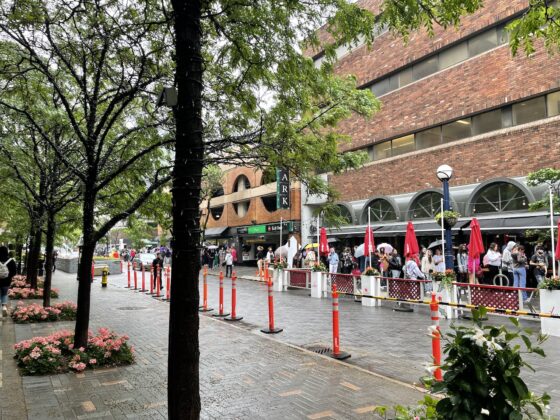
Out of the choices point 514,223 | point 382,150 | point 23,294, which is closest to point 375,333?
point 514,223

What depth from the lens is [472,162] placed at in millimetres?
20422

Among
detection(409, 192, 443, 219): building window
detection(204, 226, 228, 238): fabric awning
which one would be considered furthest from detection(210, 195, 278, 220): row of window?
detection(409, 192, 443, 219): building window

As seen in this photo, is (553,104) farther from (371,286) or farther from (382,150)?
(371,286)

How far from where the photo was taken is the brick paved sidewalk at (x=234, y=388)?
195 inches

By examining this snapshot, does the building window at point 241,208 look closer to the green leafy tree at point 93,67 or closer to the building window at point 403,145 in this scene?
the building window at point 403,145

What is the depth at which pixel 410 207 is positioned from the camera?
23281 mm

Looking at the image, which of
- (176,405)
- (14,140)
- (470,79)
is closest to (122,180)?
(14,140)

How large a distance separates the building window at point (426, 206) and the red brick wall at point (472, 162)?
0.52 metres

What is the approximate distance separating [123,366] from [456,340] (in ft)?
18.4

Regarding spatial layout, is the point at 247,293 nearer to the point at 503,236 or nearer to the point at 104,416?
the point at 503,236

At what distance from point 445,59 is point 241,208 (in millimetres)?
24920

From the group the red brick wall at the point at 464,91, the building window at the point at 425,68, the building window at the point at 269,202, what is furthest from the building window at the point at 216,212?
the building window at the point at 425,68

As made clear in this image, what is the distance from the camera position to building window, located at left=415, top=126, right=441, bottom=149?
22484 mm

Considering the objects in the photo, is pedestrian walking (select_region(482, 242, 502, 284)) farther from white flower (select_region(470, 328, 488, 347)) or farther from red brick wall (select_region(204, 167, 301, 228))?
red brick wall (select_region(204, 167, 301, 228))
